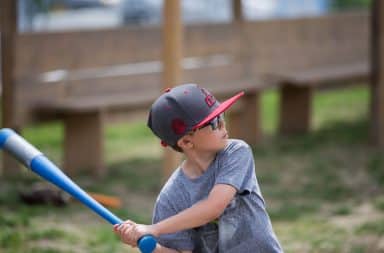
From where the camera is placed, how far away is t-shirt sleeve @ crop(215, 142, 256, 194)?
2.51 metres

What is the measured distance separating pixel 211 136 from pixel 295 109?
6166 mm

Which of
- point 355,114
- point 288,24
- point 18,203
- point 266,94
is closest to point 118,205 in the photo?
point 18,203

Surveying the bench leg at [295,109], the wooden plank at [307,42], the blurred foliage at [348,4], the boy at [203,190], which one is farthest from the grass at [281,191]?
the blurred foliage at [348,4]

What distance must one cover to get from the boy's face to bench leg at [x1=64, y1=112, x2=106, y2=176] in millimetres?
4127

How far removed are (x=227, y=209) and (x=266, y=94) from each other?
9170mm

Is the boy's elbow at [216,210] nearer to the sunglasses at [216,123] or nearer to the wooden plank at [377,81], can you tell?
the sunglasses at [216,123]

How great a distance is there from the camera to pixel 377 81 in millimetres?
7434

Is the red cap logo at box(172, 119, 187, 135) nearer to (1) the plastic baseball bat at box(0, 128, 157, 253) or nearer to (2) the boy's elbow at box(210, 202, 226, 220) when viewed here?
(2) the boy's elbow at box(210, 202, 226, 220)

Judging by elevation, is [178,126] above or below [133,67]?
above

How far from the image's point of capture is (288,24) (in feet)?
28.6

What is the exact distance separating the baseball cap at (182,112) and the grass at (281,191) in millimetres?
2054

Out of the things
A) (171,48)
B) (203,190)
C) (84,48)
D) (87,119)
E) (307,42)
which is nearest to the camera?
(203,190)

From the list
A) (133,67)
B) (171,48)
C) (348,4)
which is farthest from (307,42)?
(348,4)

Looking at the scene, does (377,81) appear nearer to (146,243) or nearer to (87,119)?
(87,119)
